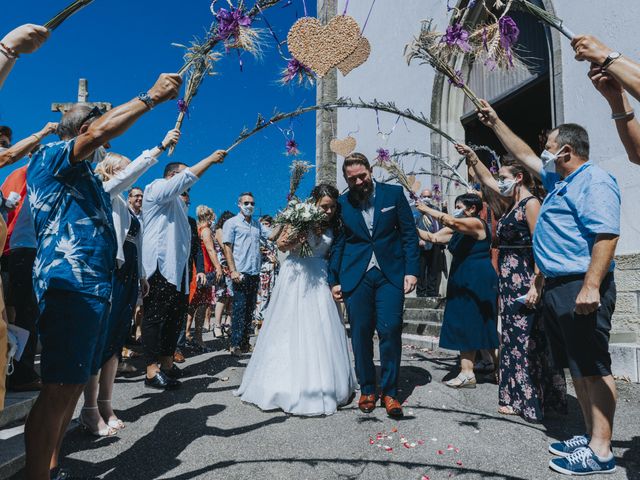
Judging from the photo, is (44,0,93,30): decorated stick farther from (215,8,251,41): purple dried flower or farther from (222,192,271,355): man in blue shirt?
(222,192,271,355): man in blue shirt

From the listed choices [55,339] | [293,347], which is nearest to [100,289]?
[55,339]

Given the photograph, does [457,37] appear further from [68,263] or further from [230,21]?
[68,263]

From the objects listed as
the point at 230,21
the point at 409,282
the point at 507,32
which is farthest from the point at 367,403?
the point at 230,21

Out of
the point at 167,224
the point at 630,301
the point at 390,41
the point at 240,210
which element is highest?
the point at 390,41

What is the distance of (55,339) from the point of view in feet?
7.30

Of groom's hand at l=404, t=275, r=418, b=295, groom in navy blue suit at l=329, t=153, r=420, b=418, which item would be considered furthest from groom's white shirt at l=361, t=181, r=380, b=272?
groom's hand at l=404, t=275, r=418, b=295

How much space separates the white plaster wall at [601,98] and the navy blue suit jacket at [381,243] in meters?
3.09

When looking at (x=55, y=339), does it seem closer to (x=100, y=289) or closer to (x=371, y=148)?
(x=100, y=289)

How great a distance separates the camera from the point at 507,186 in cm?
395

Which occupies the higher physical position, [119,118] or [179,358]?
[119,118]

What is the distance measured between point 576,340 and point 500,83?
24.6ft

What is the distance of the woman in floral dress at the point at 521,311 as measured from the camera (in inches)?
147

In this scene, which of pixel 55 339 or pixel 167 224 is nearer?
pixel 55 339

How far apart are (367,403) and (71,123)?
3025 mm
